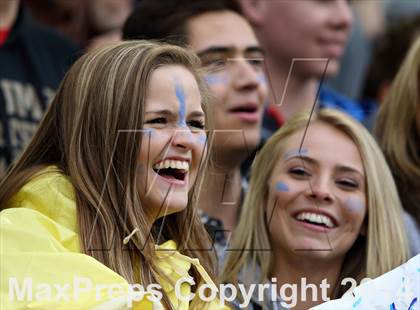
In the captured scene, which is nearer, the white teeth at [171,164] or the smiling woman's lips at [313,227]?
the white teeth at [171,164]

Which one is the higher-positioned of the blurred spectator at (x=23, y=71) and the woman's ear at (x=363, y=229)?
the blurred spectator at (x=23, y=71)

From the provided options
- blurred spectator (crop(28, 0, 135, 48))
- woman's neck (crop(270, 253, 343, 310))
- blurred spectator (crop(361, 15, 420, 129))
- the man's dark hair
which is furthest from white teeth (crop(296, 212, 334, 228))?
blurred spectator (crop(361, 15, 420, 129))

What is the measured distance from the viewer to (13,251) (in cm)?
267

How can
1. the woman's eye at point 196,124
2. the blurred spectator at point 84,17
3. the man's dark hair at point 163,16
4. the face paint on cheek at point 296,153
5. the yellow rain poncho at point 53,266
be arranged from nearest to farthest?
the yellow rain poncho at point 53,266 → the woman's eye at point 196,124 → the face paint on cheek at point 296,153 → the man's dark hair at point 163,16 → the blurred spectator at point 84,17

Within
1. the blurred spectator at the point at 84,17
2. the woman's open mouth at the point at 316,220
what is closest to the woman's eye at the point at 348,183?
the woman's open mouth at the point at 316,220

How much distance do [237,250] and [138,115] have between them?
2.62ft

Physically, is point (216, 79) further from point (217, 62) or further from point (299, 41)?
point (299, 41)

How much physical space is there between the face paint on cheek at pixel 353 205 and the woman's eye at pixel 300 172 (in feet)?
0.49

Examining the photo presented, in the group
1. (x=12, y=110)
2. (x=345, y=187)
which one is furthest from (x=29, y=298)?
(x=12, y=110)

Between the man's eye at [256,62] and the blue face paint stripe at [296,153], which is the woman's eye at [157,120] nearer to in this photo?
the blue face paint stripe at [296,153]

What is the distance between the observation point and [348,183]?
351 cm

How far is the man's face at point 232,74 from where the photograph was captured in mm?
3822

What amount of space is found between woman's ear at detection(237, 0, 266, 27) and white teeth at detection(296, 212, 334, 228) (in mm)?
1740

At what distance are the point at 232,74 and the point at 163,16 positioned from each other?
1.79 ft
